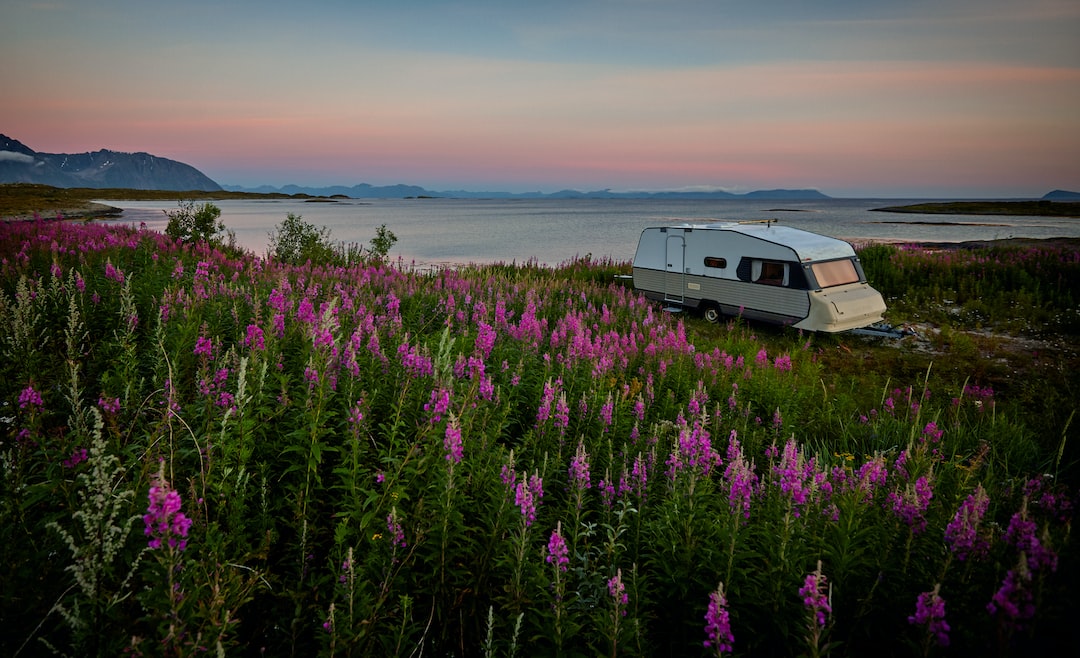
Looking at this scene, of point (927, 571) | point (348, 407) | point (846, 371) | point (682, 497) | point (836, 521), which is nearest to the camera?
point (927, 571)

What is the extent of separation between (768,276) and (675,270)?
11.0 ft

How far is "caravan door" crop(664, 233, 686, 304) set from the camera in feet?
58.9

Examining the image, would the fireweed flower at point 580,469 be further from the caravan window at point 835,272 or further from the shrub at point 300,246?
the shrub at point 300,246

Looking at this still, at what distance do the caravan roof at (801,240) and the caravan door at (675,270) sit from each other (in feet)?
5.10

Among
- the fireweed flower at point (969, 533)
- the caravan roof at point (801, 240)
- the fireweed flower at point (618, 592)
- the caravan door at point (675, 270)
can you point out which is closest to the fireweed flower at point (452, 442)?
the fireweed flower at point (618, 592)

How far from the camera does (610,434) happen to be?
19.1 feet

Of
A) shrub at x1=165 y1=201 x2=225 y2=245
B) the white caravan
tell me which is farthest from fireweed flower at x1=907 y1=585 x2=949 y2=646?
shrub at x1=165 y1=201 x2=225 y2=245

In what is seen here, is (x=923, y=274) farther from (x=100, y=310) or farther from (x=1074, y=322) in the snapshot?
(x=100, y=310)

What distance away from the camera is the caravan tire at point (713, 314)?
17.2m

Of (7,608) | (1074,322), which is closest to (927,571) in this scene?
(7,608)

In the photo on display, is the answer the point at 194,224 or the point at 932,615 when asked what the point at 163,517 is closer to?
the point at 932,615

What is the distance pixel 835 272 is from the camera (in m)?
15.2

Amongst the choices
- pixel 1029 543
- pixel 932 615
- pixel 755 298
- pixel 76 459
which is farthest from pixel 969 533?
pixel 755 298

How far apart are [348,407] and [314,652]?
176cm
